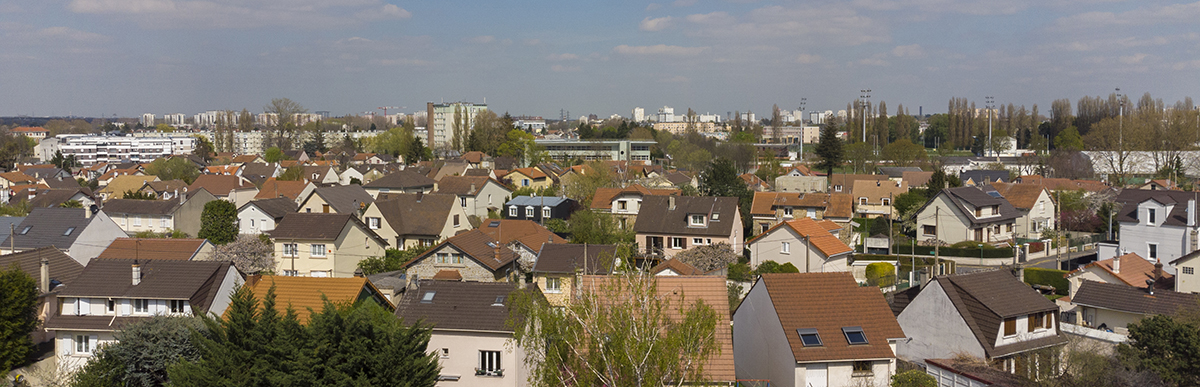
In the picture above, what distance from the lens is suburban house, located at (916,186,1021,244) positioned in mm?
35031

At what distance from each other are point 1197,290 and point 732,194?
21699 millimetres

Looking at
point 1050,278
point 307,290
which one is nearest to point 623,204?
point 1050,278

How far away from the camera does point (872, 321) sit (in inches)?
597

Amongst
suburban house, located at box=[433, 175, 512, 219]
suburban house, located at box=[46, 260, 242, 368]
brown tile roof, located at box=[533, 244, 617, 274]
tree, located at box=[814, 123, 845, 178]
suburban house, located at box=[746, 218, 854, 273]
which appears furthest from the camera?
tree, located at box=[814, 123, 845, 178]

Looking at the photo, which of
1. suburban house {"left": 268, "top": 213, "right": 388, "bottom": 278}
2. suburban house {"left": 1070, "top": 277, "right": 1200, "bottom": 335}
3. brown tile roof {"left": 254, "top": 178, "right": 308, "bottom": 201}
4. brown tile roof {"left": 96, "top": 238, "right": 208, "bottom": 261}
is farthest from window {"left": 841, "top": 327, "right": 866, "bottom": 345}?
brown tile roof {"left": 254, "top": 178, "right": 308, "bottom": 201}

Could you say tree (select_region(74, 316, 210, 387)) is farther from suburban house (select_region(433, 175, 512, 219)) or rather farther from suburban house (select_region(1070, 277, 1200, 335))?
suburban house (select_region(433, 175, 512, 219))

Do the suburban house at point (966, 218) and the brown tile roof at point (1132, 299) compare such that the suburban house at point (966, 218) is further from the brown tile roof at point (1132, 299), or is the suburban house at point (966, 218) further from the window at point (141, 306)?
the window at point (141, 306)

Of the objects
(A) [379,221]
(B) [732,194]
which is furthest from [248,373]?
(B) [732,194]

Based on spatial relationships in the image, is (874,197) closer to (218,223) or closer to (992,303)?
(992,303)

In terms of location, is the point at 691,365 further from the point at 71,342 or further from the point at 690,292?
the point at 71,342

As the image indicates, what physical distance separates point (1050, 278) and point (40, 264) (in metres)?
29.2

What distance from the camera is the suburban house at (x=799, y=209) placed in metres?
37.8

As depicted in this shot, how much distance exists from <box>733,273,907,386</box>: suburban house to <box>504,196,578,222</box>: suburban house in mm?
24481

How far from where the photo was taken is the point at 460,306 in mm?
16109
